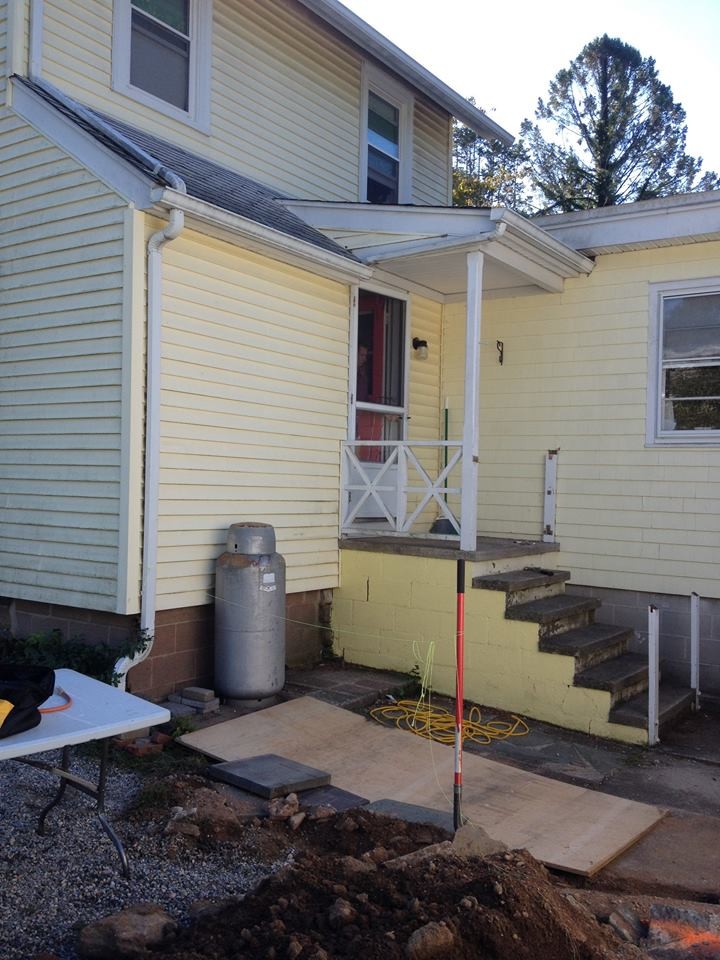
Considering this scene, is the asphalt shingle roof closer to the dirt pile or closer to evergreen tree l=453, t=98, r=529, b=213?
the dirt pile

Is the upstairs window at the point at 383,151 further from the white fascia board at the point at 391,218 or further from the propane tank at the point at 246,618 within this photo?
the propane tank at the point at 246,618

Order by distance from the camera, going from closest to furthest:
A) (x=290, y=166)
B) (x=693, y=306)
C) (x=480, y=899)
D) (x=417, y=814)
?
→ (x=480, y=899) < (x=417, y=814) < (x=693, y=306) < (x=290, y=166)

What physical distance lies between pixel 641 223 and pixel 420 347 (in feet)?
8.05

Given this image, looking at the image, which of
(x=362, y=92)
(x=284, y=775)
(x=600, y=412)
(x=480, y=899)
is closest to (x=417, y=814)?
(x=284, y=775)

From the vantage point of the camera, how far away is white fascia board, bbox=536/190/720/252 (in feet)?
24.7

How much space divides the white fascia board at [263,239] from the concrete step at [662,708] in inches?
166

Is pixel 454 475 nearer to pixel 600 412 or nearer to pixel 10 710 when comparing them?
pixel 600 412

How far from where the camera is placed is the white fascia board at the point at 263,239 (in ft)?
19.5

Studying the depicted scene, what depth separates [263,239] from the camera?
22.0 feet

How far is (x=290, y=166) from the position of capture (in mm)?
9047

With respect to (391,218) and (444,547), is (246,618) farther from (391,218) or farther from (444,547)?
(391,218)

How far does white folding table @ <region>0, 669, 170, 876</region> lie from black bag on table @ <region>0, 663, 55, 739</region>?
37mm

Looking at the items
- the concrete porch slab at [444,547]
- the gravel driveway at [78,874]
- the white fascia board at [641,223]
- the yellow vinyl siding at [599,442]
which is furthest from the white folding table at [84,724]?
the white fascia board at [641,223]

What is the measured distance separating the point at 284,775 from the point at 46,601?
2.63 meters
